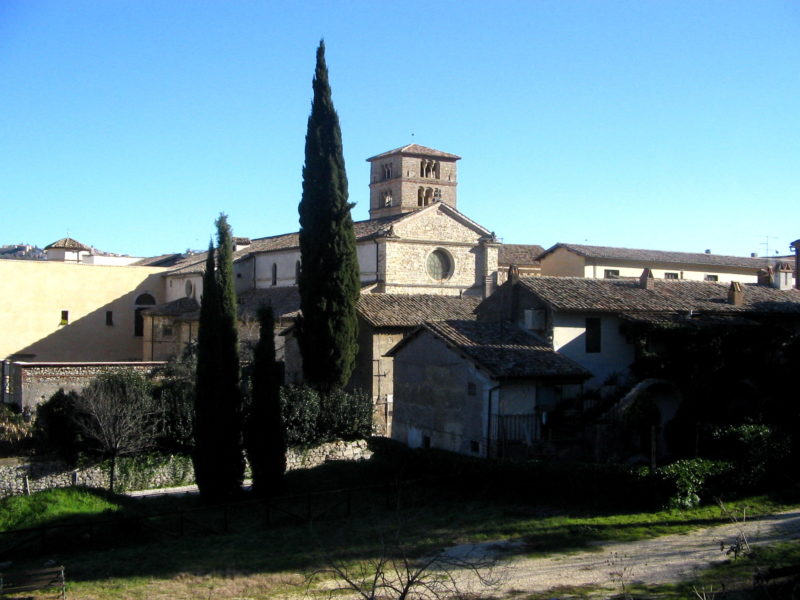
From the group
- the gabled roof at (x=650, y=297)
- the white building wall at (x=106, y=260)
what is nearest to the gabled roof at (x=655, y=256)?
the gabled roof at (x=650, y=297)

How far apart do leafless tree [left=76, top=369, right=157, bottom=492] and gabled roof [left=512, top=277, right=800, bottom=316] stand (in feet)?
42.0

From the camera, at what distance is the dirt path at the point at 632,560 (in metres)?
13.3

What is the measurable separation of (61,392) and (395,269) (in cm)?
1889

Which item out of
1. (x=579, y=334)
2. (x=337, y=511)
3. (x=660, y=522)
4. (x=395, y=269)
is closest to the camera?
(x=660, y=522)

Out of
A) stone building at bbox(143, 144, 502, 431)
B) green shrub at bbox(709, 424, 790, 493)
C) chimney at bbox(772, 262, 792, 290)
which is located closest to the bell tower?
stone building at bbox(143, 144, 502, 431)

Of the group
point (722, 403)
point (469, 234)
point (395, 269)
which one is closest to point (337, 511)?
point (722, 403)

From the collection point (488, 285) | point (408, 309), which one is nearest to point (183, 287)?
point (488, 285)

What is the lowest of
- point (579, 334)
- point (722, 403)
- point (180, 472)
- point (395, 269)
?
point (180, 472)

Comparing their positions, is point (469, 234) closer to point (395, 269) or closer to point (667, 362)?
point (395, 269)

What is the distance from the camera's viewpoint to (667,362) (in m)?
25.2

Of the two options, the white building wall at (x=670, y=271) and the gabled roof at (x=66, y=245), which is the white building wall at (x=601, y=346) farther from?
the gabled roof at (x=66, y=245)

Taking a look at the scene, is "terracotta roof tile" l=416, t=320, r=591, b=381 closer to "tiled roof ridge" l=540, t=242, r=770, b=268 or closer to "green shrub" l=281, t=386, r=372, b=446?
"green shrub" l=281, t=386, r=372, b=446

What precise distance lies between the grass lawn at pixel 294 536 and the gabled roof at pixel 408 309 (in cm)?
1196

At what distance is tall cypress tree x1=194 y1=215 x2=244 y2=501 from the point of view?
76.8 feet
